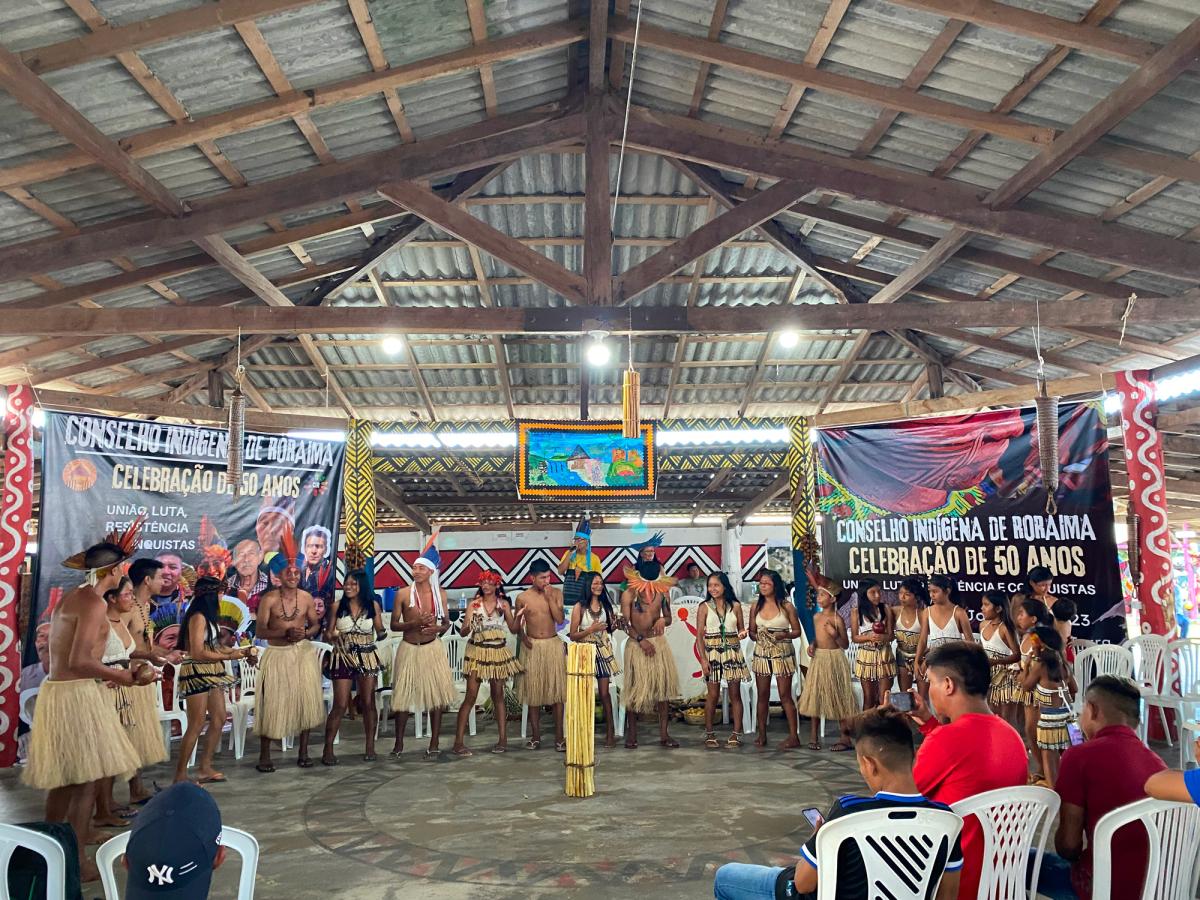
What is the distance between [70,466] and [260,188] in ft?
10.4

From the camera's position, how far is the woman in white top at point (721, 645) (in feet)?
28.2

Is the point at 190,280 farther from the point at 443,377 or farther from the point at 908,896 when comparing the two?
the point at 908,896

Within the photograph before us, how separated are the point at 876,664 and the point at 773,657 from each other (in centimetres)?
93

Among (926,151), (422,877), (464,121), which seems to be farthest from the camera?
(464,121)

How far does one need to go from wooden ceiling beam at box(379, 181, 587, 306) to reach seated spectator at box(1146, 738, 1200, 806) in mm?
5906

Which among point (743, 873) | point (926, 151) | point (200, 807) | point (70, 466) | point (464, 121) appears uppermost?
point (464, 121)

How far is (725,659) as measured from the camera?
8.65m

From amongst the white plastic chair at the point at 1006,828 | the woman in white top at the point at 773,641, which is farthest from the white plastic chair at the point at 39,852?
the woman in white top at the point at 773,641

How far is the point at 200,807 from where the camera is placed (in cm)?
261

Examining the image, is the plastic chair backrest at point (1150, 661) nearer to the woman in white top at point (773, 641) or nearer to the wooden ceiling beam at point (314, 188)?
the woman in white top at point (773, 641)

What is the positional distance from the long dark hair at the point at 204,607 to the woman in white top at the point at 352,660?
132cm

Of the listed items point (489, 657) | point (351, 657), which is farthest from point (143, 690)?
point (489, 657)

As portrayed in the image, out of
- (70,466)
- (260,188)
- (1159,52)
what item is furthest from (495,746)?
(1159,52)

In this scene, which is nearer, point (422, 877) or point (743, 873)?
point (743, 873)
